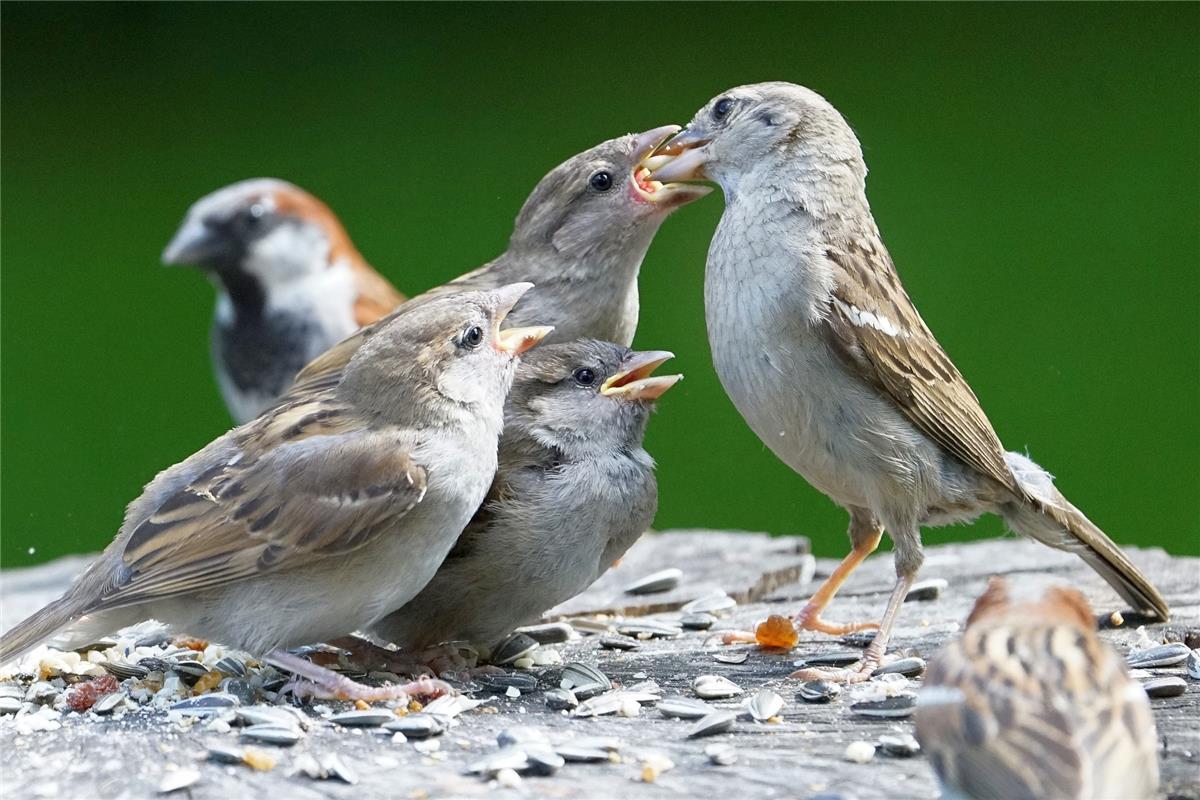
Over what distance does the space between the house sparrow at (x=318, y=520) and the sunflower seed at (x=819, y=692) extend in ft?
2.04

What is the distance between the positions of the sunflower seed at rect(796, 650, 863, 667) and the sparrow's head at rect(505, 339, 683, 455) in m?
0.51

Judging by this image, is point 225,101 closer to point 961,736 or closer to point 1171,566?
point 1171,566

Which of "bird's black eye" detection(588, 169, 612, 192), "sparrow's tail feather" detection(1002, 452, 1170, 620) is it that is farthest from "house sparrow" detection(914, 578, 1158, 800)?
"bird's black eye" detection(588, 169, 612, 192)

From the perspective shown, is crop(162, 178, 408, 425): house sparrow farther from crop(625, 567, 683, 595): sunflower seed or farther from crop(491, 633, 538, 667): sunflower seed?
crop(491, 633, 538, 667): sunflower seed

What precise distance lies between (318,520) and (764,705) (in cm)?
77

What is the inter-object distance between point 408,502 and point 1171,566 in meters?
2.00

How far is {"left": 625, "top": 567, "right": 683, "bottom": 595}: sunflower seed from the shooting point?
3766mm

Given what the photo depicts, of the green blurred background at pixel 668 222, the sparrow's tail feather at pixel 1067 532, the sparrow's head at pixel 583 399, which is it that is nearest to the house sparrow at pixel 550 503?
the sparrow's head at pixel 583 399

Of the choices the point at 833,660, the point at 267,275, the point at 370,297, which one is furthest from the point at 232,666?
the point at 267,275

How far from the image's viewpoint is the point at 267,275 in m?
5.57

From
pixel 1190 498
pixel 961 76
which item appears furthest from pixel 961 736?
pixel 961 76

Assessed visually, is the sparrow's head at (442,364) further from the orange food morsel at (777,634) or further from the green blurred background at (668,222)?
the green blurred background at (668,222)

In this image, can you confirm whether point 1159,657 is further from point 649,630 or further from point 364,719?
point 364,719

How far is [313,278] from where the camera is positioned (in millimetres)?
5539
